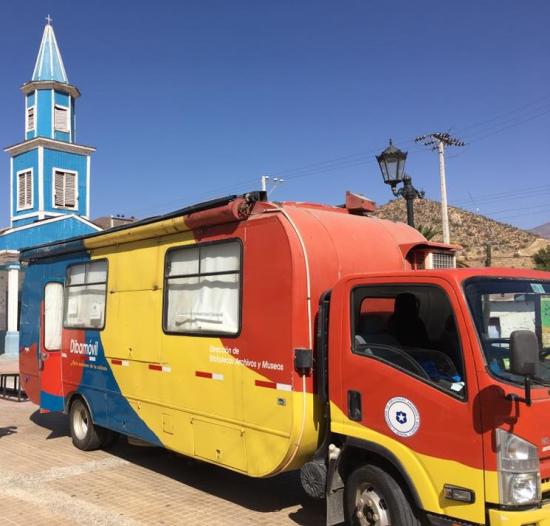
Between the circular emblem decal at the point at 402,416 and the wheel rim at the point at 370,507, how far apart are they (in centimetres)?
56

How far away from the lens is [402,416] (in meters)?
4.16

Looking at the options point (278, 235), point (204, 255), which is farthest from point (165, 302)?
point (278, 235)

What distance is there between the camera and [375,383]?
437 centimetres

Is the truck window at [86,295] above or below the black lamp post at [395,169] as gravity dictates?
below

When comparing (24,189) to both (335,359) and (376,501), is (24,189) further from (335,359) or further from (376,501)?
(376,501)

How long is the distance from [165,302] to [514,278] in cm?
371

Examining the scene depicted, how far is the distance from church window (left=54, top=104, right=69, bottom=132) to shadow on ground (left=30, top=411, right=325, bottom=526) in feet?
66.0

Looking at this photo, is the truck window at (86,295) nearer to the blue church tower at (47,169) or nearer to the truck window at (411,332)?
the truck window at (411,332)

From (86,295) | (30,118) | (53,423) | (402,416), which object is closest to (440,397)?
(402,416)

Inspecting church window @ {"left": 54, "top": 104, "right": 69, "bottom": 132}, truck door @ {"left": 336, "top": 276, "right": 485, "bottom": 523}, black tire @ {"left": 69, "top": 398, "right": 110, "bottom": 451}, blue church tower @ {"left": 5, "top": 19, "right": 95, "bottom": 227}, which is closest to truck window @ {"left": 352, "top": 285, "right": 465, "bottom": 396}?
truck door @ {"left": 336, "top": 276, "right": 485, "bottom": 523}

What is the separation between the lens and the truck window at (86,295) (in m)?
7.84

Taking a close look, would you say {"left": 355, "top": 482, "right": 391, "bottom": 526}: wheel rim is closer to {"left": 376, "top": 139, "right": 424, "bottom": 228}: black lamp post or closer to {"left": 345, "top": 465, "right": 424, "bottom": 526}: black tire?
{"left": 345, "top": 465, "right": 424, "bottom": 526}: black tire

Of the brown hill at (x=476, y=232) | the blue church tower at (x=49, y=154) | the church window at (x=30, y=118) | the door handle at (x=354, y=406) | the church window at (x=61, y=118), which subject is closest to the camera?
the door handle at (x=354, y=406)

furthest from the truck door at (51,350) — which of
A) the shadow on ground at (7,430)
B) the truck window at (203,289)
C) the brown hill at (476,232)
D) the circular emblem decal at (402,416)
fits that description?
the brown hill at (476,232)
